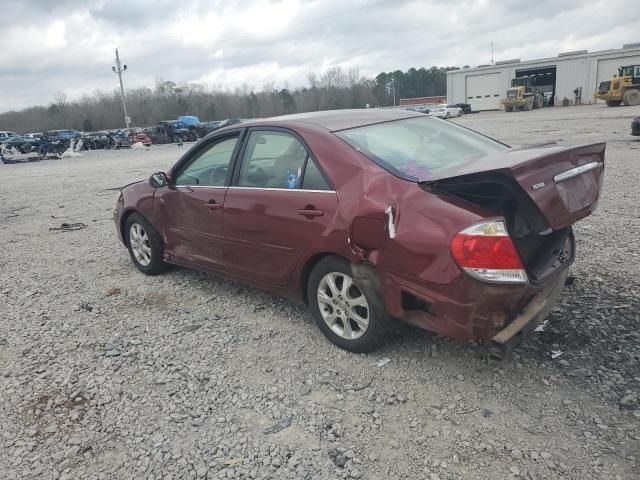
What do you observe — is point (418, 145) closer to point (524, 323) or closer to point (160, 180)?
point (524, 323)

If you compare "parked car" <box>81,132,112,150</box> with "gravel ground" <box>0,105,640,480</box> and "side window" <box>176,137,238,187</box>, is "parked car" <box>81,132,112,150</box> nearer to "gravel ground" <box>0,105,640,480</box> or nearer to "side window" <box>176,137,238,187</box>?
"gravel ground" <box>0,105,640,480</box>

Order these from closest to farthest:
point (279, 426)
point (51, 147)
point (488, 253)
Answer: point (488, 253) → point (279, 426) → point (51, 147)

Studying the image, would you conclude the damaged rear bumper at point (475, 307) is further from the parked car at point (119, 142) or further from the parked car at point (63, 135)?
the parked car at point (63, 135)

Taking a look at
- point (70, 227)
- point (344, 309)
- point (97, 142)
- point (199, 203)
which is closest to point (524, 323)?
point (344, 309)

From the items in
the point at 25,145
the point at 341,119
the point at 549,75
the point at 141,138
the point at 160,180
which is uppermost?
the point at 549,75

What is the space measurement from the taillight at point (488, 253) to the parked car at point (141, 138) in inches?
1573

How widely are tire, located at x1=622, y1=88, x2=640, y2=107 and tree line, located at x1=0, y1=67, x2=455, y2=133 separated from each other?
55430mm

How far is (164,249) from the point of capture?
530 cm

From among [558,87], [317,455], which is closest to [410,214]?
[317,455]

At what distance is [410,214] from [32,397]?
2.76 metres

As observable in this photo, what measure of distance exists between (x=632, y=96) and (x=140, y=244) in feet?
142

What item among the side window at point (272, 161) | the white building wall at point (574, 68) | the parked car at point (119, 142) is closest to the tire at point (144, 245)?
the side window at point (272, 161)

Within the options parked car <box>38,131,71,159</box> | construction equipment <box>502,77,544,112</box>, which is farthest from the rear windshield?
construction equipment <box>502,77,544,112</box>

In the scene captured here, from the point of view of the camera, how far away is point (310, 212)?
11.6 feet
